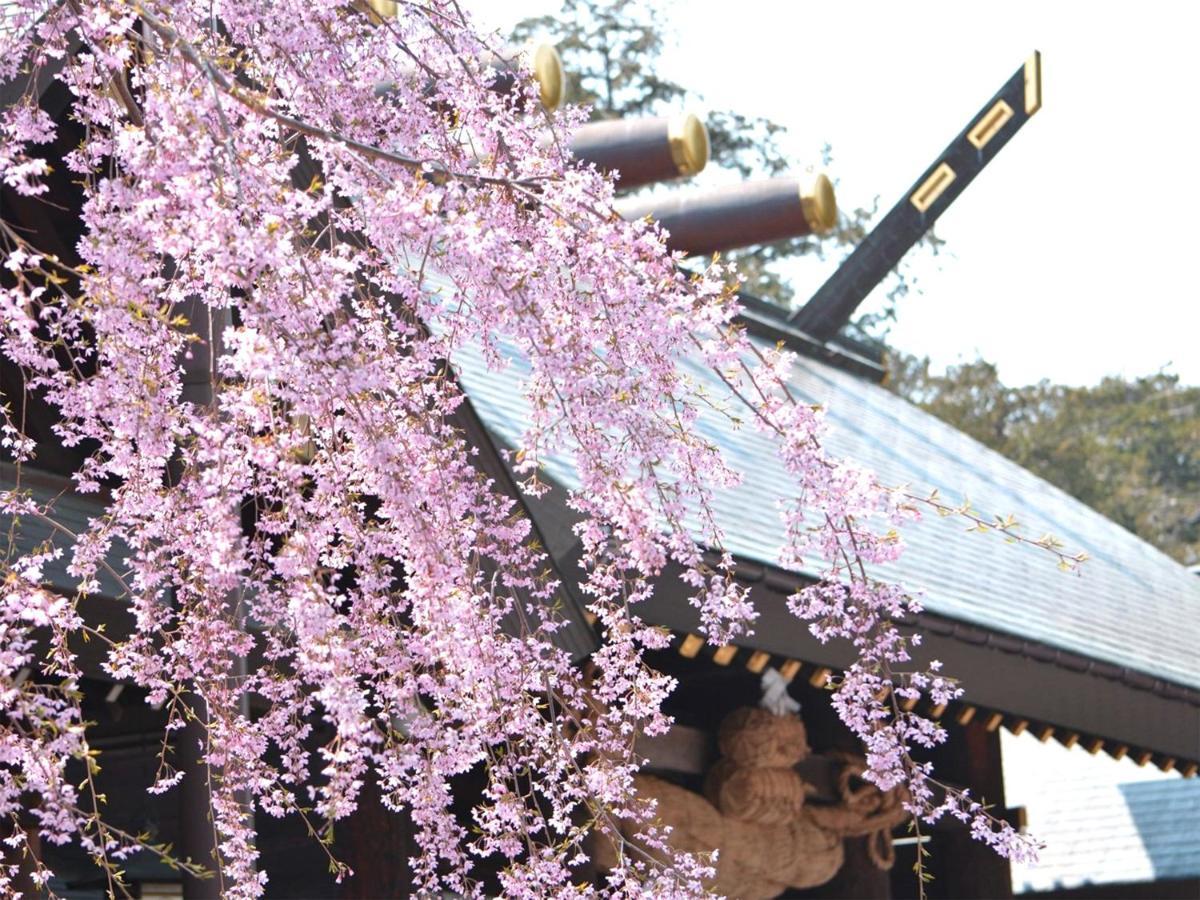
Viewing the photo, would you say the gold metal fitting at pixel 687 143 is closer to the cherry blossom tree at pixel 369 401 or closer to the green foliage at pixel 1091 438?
the cherry blossom tree at pixel 369 401

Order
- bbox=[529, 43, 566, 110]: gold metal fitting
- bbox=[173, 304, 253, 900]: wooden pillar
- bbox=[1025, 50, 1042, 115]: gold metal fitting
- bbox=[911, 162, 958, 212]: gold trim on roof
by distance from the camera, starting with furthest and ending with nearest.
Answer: bbox=[911, 162, 958, 212]: gold trim on roof
bbox=[1025, 50, 1042, 115]: gold metal fitting
bbox=[529, 43, 566, 110]: gold metal fitting
bbox=[173, 304, 253, 900]: wooden pillar

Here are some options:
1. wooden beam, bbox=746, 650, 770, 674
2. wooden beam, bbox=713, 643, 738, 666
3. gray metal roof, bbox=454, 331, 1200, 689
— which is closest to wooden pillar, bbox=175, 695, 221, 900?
gray metal roof, bbox=454, 331, 1200, 689

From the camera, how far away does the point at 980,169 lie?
959 cm

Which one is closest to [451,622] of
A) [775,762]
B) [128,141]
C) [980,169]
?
[128,141]

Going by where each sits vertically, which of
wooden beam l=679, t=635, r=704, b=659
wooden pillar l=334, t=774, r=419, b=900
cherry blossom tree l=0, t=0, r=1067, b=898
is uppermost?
wooden beam l=679, t=635, r=704, b=659

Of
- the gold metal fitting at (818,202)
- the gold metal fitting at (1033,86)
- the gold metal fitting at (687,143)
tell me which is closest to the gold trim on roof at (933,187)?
the gold metal fitting at (1033,86)

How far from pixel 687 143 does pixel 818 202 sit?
1.26m

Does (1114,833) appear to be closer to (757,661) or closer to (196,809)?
(757,661)

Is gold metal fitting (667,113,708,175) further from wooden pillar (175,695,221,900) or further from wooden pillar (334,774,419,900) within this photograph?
wooden pillar (175,695,221,900)

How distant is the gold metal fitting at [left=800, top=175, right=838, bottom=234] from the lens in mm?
7793

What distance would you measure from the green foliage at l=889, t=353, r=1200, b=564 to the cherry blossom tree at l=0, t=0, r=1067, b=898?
2359cm

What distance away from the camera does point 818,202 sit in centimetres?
780

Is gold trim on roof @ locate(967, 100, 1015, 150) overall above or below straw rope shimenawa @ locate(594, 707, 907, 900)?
above

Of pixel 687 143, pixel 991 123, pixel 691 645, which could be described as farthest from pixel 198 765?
pixel 991 123
